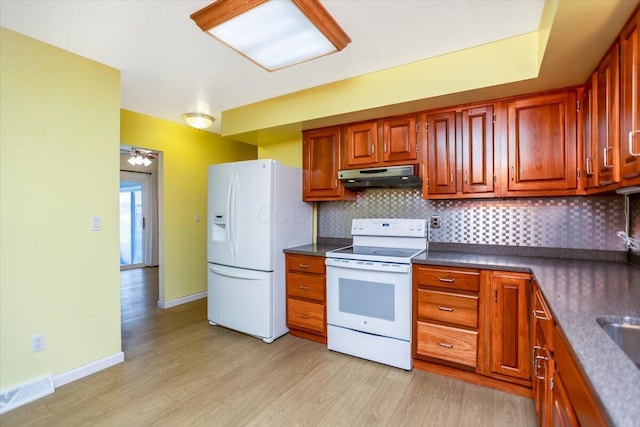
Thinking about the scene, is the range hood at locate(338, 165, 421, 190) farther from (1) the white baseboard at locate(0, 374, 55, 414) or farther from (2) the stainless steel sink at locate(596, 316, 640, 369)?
(1) the white baseboard at locate(0, 374, 55, 414)

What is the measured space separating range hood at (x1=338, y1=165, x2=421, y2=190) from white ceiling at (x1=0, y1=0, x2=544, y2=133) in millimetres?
831

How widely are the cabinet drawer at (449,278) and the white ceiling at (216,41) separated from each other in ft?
5.29

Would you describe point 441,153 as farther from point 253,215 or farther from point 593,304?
point 253,215

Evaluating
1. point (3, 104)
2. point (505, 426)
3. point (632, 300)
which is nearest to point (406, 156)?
point (632, 300)

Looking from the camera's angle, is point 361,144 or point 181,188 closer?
point 361,144

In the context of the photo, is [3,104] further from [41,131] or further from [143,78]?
[143,78]

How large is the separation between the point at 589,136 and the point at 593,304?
1.41 meters

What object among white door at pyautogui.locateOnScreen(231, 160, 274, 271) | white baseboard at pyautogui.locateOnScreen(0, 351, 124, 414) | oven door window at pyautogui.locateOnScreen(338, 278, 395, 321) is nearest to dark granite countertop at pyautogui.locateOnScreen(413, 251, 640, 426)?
oven door window at pyautogui.locateOnScreen(338, 278, 395, 321)

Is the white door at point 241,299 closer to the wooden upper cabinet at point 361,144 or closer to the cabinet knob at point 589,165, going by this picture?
the wooden upper cabinet at point 361,144

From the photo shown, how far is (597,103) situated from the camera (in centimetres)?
187

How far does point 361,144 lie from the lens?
2959mm

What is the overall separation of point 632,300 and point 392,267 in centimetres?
135

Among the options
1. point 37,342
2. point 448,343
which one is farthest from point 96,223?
point 448,343

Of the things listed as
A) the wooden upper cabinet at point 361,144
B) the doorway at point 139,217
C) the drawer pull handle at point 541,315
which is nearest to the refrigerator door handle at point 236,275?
the wooden upper cabinet at point 361,144
